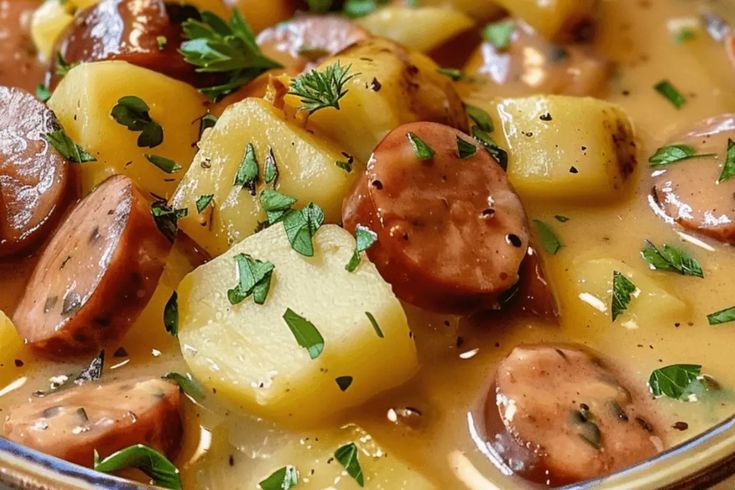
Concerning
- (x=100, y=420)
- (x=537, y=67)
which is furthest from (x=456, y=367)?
(x=537, y=67)

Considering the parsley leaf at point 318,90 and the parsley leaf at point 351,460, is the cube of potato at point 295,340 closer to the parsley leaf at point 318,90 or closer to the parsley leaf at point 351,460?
the parsley leaf at point 351,460

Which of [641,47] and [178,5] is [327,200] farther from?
[641,47]

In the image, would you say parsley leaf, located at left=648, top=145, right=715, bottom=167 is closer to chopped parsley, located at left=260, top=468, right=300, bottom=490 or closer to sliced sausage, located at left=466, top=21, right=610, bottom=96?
sliced sausage, located at left=466, top=21, right=610, bottom=96

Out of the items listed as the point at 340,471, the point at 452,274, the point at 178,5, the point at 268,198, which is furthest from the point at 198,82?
the point at 340,471

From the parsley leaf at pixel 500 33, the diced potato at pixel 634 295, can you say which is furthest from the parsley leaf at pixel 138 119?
the parsley leaf at pixel 500 33

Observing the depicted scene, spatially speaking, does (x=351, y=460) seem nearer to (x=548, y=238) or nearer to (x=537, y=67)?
(x=548, y=238)
